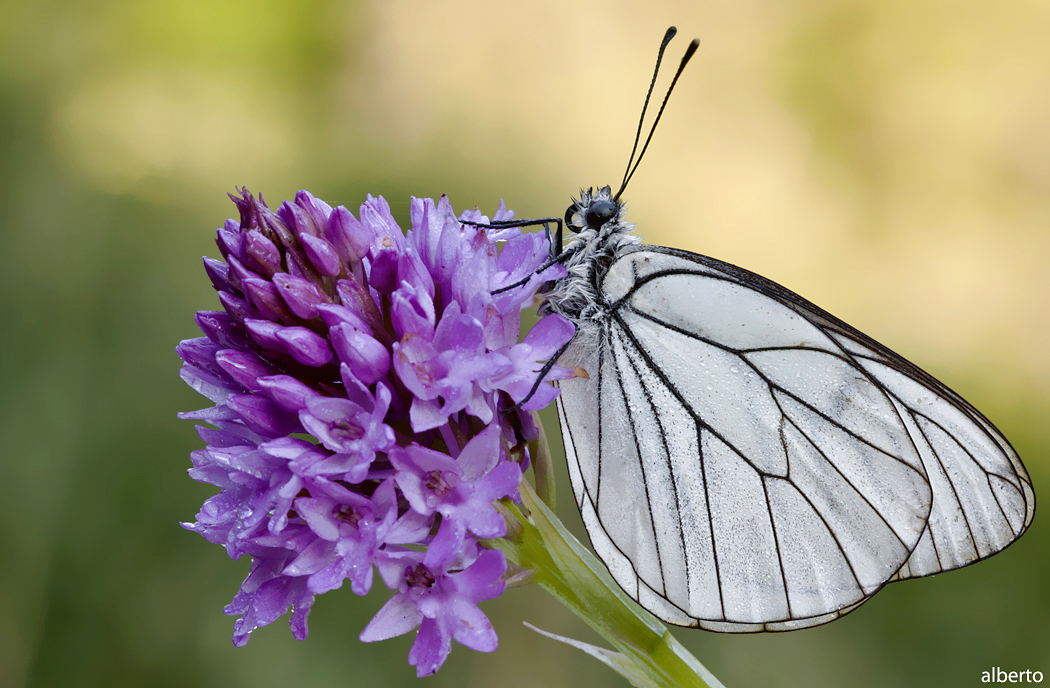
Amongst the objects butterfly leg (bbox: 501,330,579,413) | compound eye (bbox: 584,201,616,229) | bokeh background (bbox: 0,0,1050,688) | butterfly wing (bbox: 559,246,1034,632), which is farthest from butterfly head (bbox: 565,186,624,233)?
bokeh background (bbox: 0,0,1050,688)

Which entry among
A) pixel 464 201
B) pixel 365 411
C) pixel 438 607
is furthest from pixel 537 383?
pixel 464 201

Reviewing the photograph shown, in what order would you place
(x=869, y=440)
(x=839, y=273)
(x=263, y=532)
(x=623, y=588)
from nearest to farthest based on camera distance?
(x=263, y=532) < (x=623, y=588) < (x=869, y=440) < (x=839, y=273)

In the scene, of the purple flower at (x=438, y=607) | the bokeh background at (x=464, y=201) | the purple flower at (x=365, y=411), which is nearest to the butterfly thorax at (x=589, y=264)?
the purple flower at (x=365, y=411)

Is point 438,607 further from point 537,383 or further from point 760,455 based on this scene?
point 760,455

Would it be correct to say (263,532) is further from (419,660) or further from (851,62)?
(851,62)

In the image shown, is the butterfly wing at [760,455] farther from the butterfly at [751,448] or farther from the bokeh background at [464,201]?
the bokeh background at [464,201]

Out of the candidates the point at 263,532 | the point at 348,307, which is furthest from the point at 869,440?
the point at 263,532
